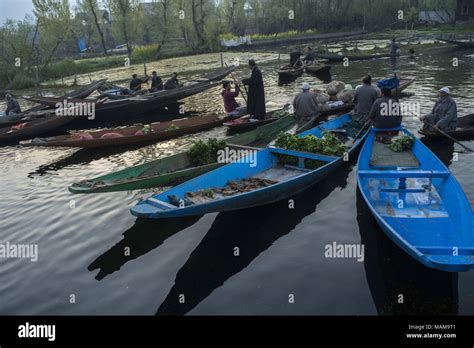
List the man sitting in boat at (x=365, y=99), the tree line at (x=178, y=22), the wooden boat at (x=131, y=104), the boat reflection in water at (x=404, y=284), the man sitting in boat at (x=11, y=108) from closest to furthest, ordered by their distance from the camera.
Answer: the boat reflection in water at (x=404, y=284) → the man sitting in boat at (x=365, y=99) → the wooden boat at (x=131, y=104) → the man sitting in boat at (x=11, y=108) → the tree line at (x=178, y=22)

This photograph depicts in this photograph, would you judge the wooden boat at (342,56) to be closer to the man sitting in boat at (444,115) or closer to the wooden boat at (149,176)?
the man sitting in boat at (444,115)

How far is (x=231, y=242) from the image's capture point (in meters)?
8.79

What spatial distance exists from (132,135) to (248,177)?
688cm

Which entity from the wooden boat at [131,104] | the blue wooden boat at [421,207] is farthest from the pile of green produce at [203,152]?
the wooden boat at [131,104]

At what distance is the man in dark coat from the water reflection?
7.49 m

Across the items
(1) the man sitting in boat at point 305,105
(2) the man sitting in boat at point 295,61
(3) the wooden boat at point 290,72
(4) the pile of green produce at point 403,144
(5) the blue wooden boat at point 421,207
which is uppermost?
(2) the man sitting in boat at point 295,61

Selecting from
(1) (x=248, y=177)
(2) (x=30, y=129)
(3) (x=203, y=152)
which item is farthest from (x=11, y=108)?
(1) (x=248, y=177)

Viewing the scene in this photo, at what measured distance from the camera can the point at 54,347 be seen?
578 centimetres

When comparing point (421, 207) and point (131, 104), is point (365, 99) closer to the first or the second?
point (421, 207)

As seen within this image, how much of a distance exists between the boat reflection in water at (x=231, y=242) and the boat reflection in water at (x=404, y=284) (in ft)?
7.15

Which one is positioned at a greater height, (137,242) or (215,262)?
(137,242)

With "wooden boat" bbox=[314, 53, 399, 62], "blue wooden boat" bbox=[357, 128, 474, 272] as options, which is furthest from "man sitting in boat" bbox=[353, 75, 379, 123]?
"wooden boat" bbox=[314, 53, 399, 62]

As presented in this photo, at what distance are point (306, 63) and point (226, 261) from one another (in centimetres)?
2586

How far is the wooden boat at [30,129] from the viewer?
16.9 meters
